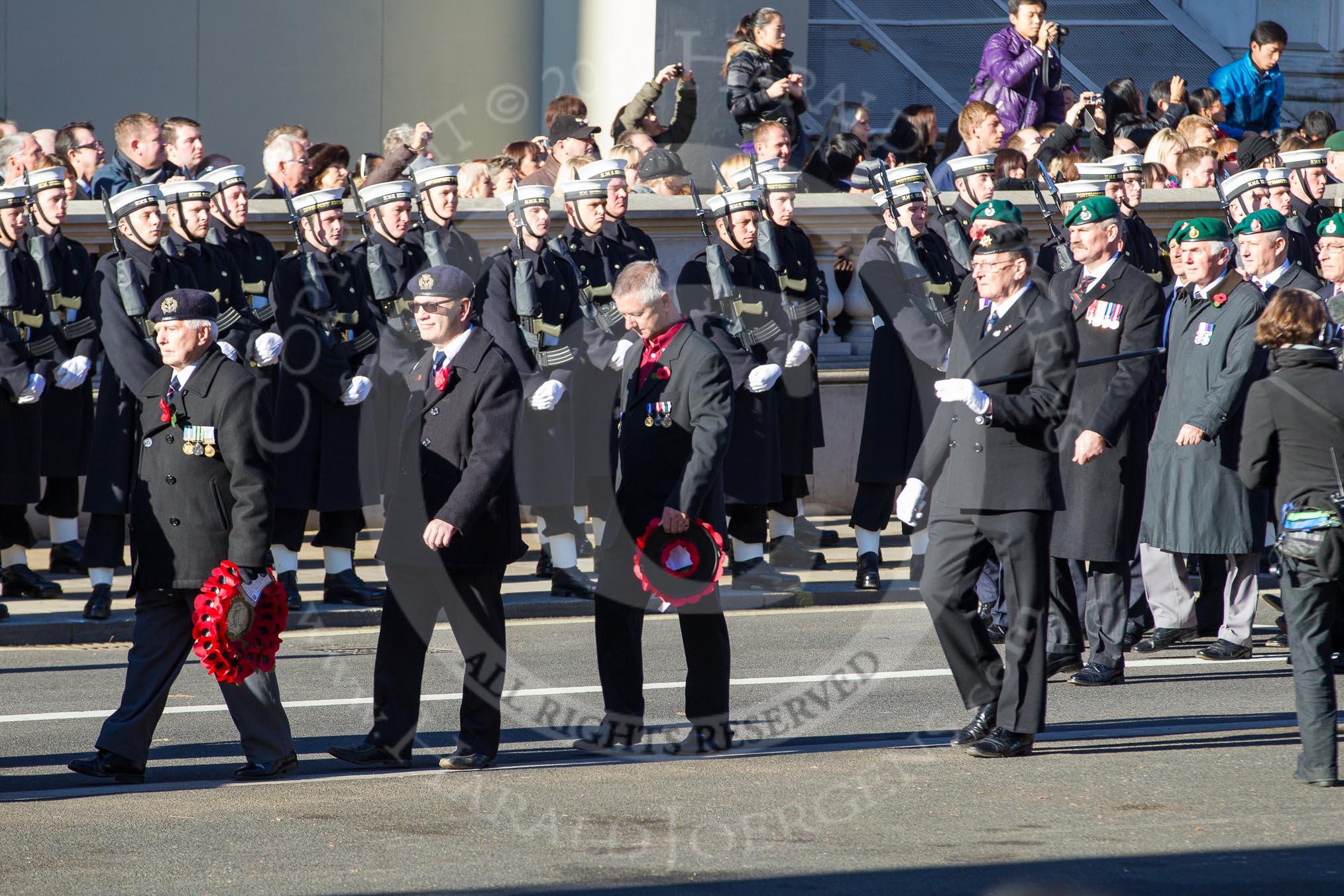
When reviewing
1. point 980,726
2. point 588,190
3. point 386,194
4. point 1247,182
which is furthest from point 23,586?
point 1247,182

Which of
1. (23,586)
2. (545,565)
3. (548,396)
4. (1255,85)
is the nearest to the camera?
(23,586)

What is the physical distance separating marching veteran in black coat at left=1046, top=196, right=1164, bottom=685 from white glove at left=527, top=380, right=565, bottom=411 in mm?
2887

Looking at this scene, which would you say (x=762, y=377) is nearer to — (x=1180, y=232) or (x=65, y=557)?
(x=1180, y=232)

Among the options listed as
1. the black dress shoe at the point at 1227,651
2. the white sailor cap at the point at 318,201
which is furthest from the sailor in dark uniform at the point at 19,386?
the black dress shoe at the point at 1227,651

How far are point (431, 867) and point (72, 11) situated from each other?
40.2ft

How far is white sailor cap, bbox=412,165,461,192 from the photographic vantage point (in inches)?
445

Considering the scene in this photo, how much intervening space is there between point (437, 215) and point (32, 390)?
2.42 m

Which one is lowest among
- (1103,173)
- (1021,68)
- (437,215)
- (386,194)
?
(437,215)

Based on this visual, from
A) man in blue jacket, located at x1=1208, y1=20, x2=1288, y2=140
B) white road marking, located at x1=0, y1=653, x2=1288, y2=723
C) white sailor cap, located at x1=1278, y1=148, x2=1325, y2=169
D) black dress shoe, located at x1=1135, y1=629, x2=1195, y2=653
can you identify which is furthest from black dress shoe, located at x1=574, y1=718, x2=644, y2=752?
man in blue jacket, located at x1=1208, y1=20, x2=1288, y2=140

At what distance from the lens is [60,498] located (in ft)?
36.4

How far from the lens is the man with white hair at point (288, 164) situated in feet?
39.2

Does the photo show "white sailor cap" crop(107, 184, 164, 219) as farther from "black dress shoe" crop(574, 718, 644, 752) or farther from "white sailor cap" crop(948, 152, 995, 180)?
"white sailor cap" crop(948, 152, 995, 180)

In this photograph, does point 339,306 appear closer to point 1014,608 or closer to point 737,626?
point 737,626

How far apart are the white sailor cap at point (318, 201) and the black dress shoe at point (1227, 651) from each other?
5.09 meters
